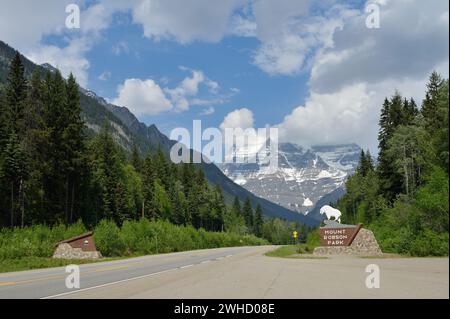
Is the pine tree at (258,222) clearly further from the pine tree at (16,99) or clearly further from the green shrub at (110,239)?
the pine tree at (16,99)

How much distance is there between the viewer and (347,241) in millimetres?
33906

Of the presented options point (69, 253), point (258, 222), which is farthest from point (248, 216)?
point (69, 253)

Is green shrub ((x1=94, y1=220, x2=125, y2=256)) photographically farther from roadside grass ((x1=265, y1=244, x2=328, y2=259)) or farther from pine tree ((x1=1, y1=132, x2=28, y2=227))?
roadside grass ((x1=265, y1=244, x2=328, y2=259))

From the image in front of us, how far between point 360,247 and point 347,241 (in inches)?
39.8

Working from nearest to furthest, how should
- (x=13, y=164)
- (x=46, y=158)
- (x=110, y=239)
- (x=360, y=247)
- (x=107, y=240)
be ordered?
1. (x=360, y=247)
2. (x=107, y=240)
3. (x=110, y=239)
4. (x=13, y=164)
5. (x=46, y=158)

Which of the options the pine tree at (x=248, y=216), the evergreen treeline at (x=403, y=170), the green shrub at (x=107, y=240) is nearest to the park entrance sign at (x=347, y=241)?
the evergreen treeline at (x=403, y=170)

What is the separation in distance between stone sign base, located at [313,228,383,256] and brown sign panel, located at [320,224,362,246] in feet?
0.99

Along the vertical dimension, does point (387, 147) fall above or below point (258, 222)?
above

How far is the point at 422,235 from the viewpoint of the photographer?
25797mm

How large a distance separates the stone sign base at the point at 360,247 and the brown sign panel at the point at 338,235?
0.30m

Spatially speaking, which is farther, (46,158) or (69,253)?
(46,158)

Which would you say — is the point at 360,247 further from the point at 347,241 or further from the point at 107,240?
the point at 107,240

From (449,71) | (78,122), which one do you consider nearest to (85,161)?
(78,122)
